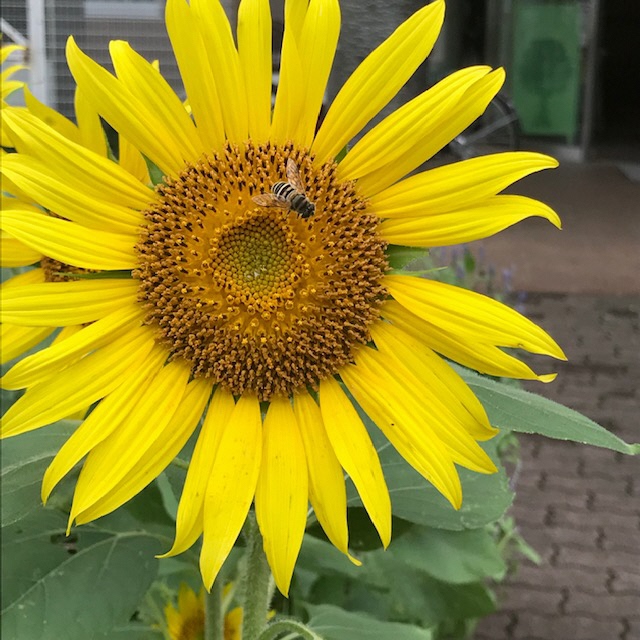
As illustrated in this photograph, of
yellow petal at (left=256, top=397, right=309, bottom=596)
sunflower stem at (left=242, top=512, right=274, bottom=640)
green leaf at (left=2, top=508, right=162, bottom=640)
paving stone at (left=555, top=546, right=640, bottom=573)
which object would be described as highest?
yellow petal at (left=256, top=397, right=309, bottom=596)

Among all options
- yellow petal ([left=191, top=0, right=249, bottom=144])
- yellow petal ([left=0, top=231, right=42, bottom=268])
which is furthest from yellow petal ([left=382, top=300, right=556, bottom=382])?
yellow petal ([left=0, top=231, right=42, bottom=268])

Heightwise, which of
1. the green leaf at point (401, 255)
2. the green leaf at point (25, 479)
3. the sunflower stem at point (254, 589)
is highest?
the green leaf at point (401, 255)

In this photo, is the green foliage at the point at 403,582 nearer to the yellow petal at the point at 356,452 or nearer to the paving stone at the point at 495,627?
the yellow petal at the point at 356,452

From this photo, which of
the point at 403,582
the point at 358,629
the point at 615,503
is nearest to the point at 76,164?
the point at 358,629

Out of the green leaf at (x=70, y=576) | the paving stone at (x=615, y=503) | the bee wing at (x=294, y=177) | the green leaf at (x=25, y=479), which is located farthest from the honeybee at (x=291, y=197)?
the paving stone at (x=615, y=503)

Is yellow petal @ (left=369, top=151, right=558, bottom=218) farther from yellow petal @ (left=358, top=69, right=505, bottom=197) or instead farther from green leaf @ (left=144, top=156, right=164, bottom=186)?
green leaf @ (left=144, top=156, right=164, bottom=186)

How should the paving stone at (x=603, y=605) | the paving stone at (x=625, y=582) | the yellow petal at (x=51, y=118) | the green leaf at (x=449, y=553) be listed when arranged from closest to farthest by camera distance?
1. the yellow petal at (x=51, y=118)
2. the green leaf at (x=449, y=553)
3. the paving stone at (x=603, y=605)
4. the paving stone at (x=625, y=582)

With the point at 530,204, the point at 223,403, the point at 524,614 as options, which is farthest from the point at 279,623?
the point at 524,614
